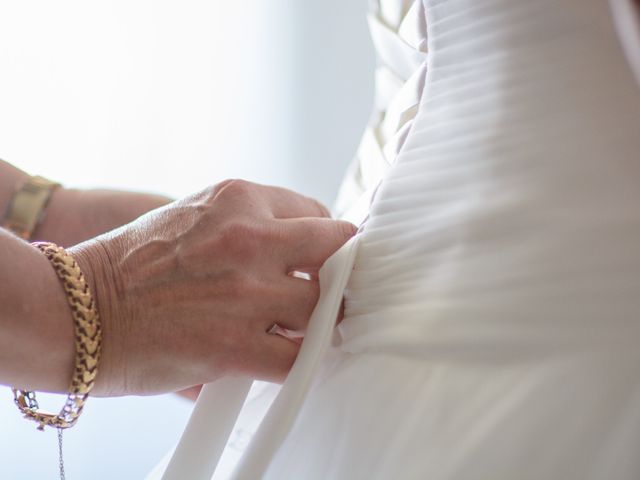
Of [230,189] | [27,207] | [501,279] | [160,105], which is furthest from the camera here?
[160,105]

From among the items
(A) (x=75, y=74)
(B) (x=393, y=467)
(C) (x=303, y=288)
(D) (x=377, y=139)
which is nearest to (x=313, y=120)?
(A) (x=75, y=74)

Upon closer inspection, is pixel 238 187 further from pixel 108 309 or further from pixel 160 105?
pixel 160 105

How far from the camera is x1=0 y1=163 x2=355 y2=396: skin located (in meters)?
0.55

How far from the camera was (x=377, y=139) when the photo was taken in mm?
734

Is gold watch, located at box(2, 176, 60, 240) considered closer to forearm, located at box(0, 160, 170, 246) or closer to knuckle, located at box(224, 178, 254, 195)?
forearm, located at box(0, 160, 170, 246)

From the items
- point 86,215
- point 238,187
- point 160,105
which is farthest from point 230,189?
point 160,105

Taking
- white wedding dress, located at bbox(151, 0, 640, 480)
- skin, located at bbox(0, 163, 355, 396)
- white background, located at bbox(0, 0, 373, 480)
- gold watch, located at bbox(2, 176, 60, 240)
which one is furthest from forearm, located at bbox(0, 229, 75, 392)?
white background, located at bbox(0, 0, 373, 480)

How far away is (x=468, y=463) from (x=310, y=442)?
0.39ft

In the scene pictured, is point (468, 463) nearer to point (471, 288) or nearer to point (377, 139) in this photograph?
point (471, 288)

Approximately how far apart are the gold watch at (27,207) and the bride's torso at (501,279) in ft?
1.42

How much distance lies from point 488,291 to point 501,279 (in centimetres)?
1

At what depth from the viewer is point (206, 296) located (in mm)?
563

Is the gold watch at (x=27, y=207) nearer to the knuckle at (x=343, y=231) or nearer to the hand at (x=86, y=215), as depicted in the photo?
the hand at (x=86, y=215)

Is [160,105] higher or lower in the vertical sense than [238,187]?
lower
